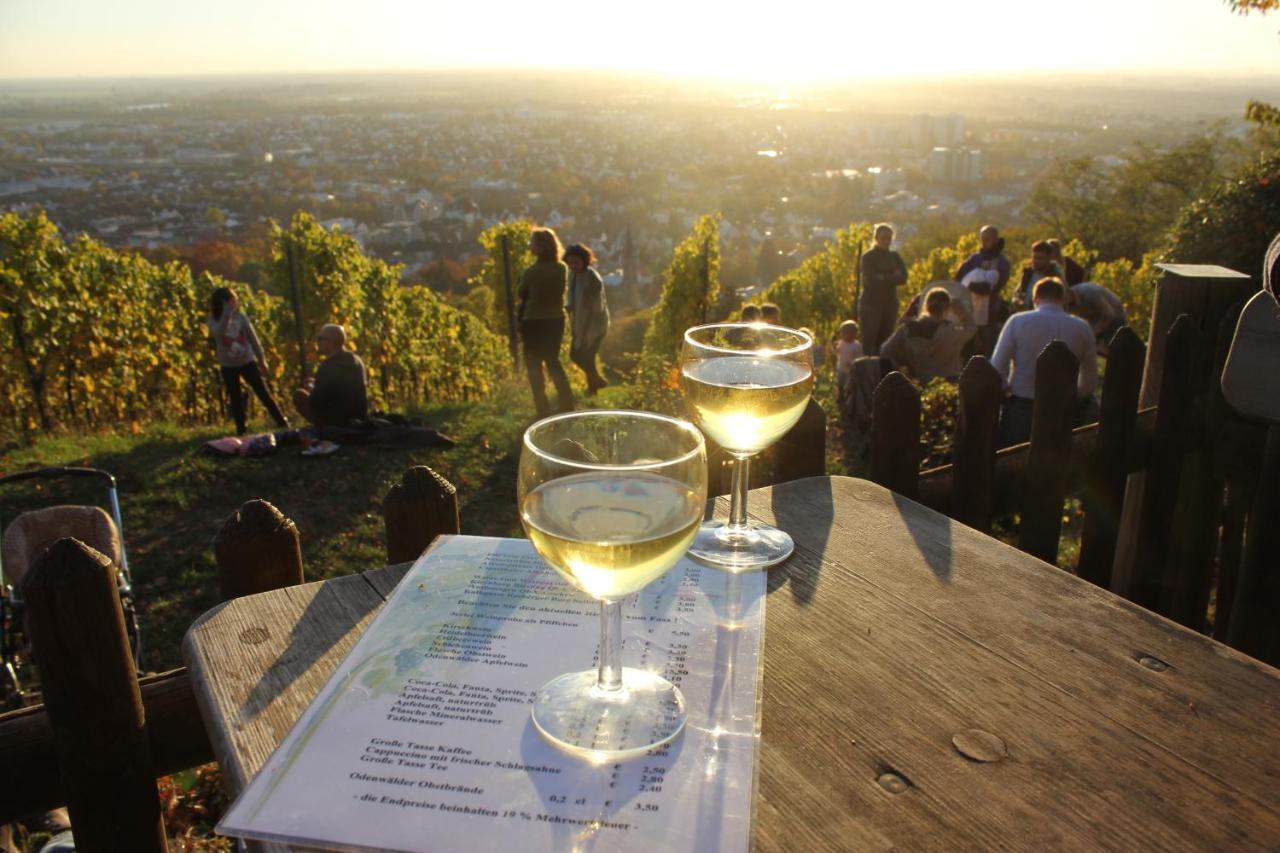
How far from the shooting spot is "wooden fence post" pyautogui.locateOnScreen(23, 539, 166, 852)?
1.19 meters

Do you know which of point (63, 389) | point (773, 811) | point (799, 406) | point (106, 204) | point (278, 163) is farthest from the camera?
point (278, 163)

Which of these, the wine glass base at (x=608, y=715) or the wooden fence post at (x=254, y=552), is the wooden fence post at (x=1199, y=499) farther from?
the wooden fence post at (x=254, y=552)

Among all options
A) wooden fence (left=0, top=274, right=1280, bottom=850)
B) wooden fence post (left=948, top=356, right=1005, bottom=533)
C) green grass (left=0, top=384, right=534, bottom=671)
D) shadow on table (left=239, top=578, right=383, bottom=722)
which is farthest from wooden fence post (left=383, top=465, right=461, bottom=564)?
green grass (left=0, top=384, right=534, bottom=671)

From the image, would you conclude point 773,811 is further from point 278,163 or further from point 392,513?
point 278,163

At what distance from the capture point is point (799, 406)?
1.35 meters

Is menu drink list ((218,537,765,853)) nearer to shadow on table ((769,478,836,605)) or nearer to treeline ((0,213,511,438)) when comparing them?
shadow on table ((769,478,836,605))

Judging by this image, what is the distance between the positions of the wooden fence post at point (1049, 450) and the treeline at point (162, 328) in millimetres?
11388

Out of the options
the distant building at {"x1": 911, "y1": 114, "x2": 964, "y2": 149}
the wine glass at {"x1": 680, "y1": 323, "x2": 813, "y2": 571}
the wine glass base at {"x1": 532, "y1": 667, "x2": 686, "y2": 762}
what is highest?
the distant building at {"x1": 911, "y1": 114, "x2": 964, "y2": 149}

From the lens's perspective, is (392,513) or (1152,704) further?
(392,513)

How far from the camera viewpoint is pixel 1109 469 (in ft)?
8.75

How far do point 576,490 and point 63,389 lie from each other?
1540 cm

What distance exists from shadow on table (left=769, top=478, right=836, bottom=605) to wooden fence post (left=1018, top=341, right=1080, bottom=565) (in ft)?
3.27

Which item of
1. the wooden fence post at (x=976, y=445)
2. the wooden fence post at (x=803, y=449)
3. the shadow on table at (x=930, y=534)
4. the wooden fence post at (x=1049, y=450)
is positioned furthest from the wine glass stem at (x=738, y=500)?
the wooden fence post at (x=1049, y=450)

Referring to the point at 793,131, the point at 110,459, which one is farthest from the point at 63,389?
the point at 793,131
